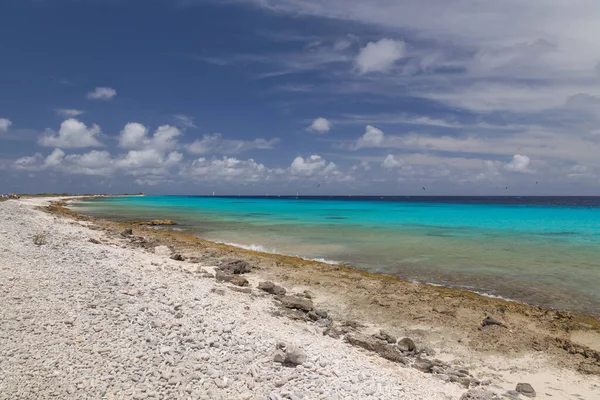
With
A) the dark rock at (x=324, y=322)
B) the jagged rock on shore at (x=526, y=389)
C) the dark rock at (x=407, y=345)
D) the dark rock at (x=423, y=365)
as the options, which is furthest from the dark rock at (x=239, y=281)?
the jagged rock on shore at (x=526, y=389)

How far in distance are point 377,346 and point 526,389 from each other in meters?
3.25

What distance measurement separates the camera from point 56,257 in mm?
14125

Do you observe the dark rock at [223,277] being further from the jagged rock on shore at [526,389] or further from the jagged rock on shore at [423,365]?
the jagged rock on shore at [526,389]

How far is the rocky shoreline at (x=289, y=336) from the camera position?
670cm

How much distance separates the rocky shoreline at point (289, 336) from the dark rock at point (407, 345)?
0.03m

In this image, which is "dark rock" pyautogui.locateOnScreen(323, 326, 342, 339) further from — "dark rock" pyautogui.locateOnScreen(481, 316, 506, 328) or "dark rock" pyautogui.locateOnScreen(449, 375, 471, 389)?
"dark rock" pyautogui.locateOnScreen(481, 316, 506, 328)

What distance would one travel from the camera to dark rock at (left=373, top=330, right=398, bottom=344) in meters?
10.1

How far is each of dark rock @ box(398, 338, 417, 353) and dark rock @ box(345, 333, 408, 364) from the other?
136mm

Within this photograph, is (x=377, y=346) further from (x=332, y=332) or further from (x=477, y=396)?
(x=477, y=396)

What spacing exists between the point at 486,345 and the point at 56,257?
1513 cm

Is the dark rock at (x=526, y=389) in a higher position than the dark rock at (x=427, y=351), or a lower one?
lower

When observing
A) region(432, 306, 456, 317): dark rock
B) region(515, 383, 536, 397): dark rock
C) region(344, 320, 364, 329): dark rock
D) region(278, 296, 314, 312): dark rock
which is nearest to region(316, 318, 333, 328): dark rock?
region(344, 320, 364, 329): dark rock

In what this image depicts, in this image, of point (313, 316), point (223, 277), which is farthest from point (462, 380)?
point (223, 277)

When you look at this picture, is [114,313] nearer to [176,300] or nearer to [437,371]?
[176,300]
